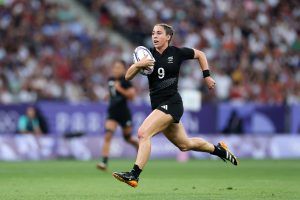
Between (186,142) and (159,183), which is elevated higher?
(186,142)

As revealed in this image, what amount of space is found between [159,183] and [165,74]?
294 cm

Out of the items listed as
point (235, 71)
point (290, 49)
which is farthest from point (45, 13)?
point (290, 49)

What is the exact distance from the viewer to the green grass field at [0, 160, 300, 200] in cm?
1228

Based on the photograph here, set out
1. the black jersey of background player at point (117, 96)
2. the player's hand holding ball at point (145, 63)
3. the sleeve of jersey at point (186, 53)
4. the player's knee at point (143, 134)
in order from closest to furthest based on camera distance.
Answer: the player's hand holding ball at point (145, 63) < the player's knee at point (143, 134) < the sleeve of jersey at point (186, 53) < the black jersey of background player at point (117, 96)

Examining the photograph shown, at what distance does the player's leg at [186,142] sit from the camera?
13094 millimetres

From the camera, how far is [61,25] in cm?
3023

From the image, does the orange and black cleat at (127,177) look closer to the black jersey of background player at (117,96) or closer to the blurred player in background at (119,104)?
the blurred player in background at (119,104)

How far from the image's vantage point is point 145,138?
488 inches

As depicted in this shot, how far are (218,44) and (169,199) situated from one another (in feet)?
63.8

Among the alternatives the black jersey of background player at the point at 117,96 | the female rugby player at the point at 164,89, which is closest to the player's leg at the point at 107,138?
the black jersey of background player at the point at 117,96

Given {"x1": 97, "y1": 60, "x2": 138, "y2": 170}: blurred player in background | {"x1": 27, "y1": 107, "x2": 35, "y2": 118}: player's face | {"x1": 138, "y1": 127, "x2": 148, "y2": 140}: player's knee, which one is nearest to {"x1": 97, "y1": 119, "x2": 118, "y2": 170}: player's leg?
{"x1": 97, "y1": 60, "x2": 138, "y2": 170}: blurred player in background

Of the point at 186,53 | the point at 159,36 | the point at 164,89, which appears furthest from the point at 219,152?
the point at 159,36

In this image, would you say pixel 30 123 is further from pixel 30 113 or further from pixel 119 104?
pixel 119 104

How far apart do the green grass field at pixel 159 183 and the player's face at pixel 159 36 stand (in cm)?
227
